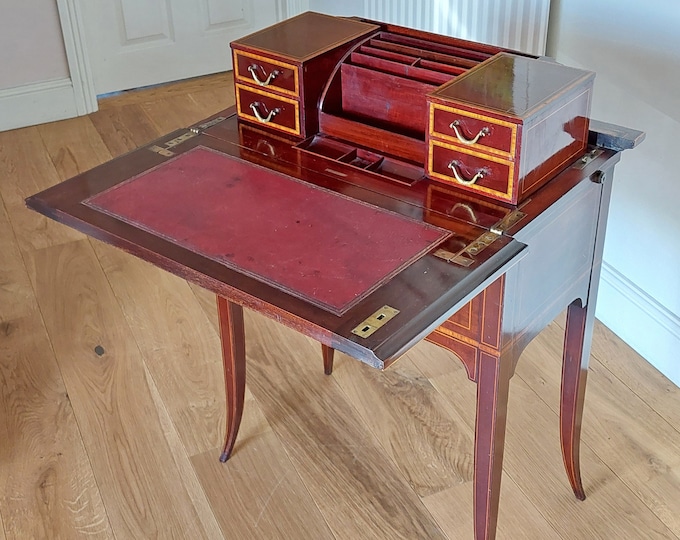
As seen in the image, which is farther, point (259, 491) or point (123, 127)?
point (123, 127)

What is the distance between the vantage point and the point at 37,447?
1913mm

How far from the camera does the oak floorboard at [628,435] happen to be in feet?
5.74

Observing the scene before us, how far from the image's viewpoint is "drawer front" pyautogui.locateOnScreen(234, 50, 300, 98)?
1.45m

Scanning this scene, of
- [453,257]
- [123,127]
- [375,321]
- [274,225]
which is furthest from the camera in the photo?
[123,127]

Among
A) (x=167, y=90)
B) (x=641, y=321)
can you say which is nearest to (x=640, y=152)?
(x=641, y=321)

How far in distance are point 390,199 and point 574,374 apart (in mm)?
545

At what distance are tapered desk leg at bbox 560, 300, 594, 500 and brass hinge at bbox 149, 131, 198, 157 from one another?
77 centimetres

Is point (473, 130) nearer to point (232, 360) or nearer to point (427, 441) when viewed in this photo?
point (232, 360)

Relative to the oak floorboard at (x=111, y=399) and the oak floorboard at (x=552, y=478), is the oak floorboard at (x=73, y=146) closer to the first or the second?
the oak floorboard at (x=111, y=399)

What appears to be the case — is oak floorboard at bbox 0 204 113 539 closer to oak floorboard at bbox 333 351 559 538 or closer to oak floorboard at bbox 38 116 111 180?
oak floorboard at bbox 333 351 559 538

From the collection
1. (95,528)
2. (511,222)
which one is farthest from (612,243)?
(95,528)

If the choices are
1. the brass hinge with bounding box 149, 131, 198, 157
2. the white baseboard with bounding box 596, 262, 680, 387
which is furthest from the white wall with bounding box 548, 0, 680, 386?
the brass hinge with bounding box 149, 131, 198, 157

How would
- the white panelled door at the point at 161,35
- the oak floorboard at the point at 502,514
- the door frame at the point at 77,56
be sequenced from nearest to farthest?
the oak floorboard at the point at 502,514, the door frame at the point at 77,56, the white panelled door at the point at 161,35

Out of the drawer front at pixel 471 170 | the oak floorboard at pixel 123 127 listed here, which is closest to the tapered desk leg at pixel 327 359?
the drawer front at pixel 471 170
